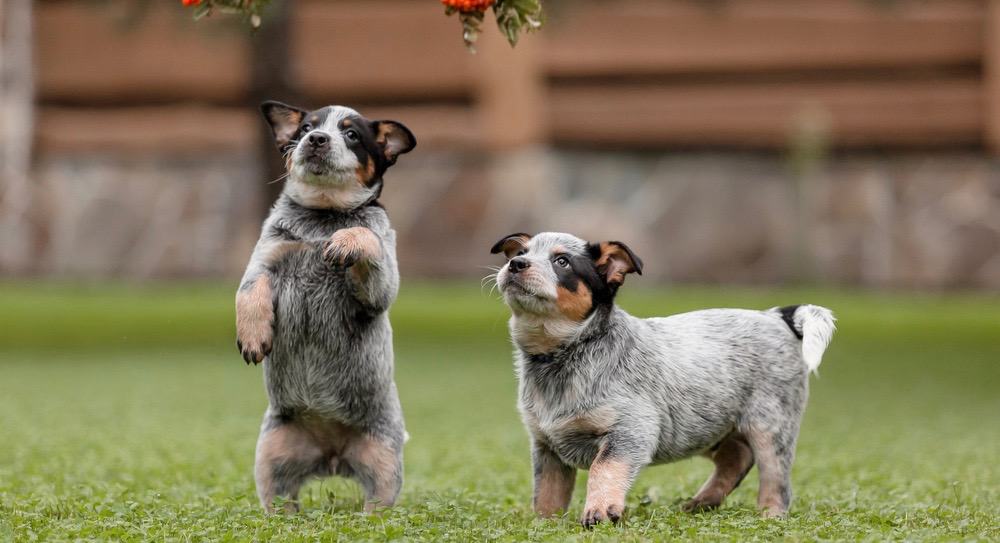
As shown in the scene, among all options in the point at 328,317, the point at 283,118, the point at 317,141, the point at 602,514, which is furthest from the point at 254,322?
the point at 602,514

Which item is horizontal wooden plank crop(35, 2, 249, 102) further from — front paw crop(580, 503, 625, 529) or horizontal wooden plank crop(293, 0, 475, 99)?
front paw crop(580, 503, 625, 529)

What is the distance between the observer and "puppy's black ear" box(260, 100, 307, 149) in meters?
5.71

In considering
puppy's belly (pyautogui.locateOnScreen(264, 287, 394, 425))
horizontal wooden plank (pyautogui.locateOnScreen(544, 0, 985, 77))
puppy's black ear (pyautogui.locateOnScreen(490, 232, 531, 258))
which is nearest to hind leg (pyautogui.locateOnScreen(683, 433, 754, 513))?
puppy's black ear (pyautogui.locateOnScreen(490, 232, 531, 258))

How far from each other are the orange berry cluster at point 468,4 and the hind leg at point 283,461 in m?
1.81

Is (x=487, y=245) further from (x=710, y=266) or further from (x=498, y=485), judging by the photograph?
(x=498, y=485)

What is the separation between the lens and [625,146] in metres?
18.0

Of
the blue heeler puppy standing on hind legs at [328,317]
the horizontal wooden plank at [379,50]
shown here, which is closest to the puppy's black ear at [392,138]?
the blue heeler puppy standing on hind legs at [328,317]

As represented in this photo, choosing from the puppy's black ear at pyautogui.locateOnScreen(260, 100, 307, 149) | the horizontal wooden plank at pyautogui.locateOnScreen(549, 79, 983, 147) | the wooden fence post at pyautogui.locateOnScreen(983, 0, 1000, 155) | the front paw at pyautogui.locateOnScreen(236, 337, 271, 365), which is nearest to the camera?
the front paw at pyautogui.locateOnScreen(236, 337, 271, 365)

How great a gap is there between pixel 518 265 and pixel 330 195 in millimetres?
861

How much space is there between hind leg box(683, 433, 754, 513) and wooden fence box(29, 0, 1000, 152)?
11.7 meters

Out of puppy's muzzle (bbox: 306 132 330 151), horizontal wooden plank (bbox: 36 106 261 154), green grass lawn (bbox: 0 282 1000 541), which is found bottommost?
green grass lawn (bbox: 0 282 1000 541)

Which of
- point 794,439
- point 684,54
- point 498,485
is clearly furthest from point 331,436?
point 684,54

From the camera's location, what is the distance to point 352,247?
5.13 metres

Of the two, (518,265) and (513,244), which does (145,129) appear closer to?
(513,244)
